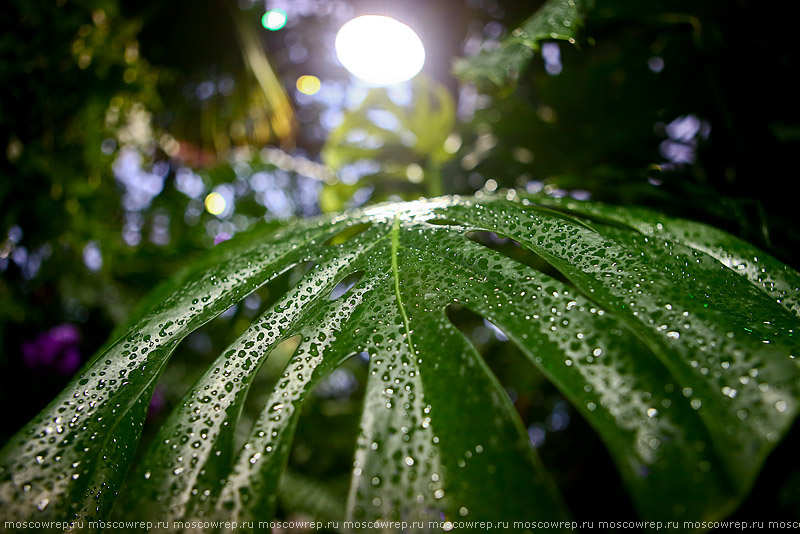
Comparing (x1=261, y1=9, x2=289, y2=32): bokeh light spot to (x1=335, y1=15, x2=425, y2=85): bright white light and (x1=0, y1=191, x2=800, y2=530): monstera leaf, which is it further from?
(x1=0, y1=191, x2=800, y2=530): monstera leaf

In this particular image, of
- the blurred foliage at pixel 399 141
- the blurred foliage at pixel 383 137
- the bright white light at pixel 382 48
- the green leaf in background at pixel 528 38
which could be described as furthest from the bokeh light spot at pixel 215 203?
the green leaf in background at pixel 528 38

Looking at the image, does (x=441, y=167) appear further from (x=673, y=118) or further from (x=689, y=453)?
(x=689, y=453)

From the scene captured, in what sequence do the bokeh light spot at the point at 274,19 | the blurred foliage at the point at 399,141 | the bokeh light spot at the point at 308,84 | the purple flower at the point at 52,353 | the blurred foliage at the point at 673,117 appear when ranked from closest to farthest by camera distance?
1. the blurred foliage at the point at 673,117
2. the blurred foliage at the point at 399,141
3. the purple flower at the point at 52,353
4. the bokeh light spot at the point at 274,19
5. the bokeh light spot at the point at 308,84

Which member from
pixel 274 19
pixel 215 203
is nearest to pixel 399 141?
pixel 215 203

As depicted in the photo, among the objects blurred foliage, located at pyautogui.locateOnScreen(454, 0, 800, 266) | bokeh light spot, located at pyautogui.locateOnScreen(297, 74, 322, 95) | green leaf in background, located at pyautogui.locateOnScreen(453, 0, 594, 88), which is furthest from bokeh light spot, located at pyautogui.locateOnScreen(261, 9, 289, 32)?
green leaf in background, located at pyautogui.locateOnScreen(453, 0, 594, 88)

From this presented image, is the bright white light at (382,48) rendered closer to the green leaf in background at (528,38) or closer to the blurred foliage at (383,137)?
the blurred foliage at (383,137)
